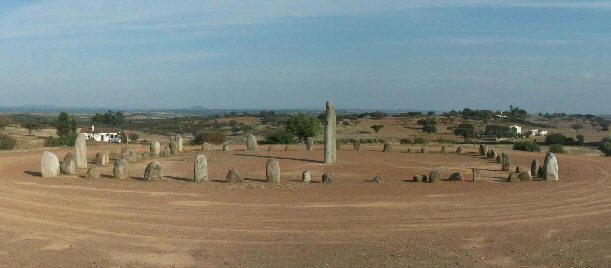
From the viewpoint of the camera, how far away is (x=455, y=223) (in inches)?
571

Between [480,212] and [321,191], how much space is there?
5.74 metres

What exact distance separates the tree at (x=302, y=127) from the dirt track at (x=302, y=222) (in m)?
22.8

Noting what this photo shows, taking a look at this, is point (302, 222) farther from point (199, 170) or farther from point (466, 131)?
point (466, 131)

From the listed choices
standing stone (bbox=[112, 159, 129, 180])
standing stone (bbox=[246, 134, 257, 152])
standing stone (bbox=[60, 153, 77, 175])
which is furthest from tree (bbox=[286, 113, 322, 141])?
standing stone (bbox=[112, 159, 129, 180])

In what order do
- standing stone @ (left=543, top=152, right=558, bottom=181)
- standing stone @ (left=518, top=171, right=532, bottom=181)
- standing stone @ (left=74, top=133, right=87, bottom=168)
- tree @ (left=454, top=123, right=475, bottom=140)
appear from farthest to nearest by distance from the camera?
tree @ (left=454, top=123, right=475, bottom=140) < standing stone @ (left=74, top=133, right=87, bottom=168) < standing stone @ (left=543, top=152, right=558, bottom=181) < standing stone @ (left=518, top=171, right=532, bottom=181)

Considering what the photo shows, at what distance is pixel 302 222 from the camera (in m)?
14.6

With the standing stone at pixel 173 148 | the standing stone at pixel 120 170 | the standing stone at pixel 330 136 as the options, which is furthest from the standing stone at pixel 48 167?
the standing stone at pixel 330 136

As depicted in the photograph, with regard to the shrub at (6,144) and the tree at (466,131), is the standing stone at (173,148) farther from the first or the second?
the tree at (466,131)

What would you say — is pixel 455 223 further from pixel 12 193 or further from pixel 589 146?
pixel 589 146

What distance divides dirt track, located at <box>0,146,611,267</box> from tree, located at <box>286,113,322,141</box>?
74.7ft

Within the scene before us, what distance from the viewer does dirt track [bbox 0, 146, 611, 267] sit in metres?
11.3

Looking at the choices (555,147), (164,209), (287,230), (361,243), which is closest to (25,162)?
(164,209)

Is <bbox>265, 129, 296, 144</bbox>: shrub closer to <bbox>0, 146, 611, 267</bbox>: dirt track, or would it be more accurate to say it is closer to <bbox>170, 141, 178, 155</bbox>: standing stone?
<bbox>170, 141, 178, 155</bbox>: standing stone

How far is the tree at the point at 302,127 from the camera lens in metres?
47.5
